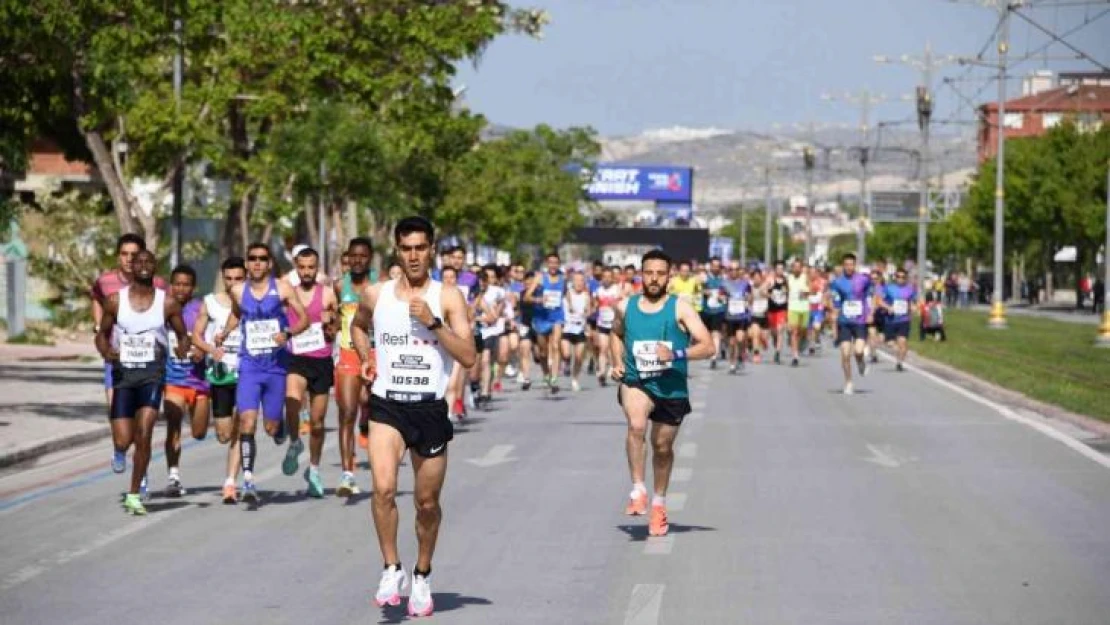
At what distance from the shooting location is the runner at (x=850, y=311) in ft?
101

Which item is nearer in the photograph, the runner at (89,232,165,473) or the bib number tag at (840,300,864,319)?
the runner at (89,232,165,473)

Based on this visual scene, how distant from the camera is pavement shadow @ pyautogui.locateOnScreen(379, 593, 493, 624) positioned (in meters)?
9.84

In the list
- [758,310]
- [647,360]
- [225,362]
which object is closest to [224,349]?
[225,362]

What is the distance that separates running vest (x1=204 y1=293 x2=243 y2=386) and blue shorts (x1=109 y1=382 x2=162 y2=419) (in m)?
0.64

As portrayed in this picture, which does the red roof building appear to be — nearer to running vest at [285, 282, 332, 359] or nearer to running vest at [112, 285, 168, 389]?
running vest at [285, 282, 332, 359]

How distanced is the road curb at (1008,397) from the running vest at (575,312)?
5.64 m

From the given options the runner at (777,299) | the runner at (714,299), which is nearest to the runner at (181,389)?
the runner at (714,299)

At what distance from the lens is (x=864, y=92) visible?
89500mm

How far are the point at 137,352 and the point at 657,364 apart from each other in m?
3.62

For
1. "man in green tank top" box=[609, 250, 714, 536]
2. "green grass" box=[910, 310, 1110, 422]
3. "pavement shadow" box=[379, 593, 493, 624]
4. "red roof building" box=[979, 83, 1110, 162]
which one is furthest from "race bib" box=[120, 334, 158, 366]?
"red roof building" box=[979, 83, 1110, 162]

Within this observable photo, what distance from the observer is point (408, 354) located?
32.1ft

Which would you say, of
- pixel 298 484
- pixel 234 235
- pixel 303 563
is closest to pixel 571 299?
pixel 234 235

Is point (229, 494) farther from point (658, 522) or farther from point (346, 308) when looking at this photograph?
point (658, 522)

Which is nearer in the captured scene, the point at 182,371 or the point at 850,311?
the point at 182,371
